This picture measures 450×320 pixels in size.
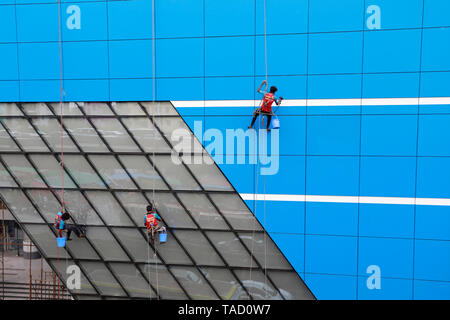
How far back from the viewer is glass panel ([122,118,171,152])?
888cm

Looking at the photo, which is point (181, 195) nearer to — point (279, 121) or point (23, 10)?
point (279, 121)

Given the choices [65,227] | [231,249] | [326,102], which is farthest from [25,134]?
[326,102]

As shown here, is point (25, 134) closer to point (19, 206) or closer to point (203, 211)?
point (19, 206)

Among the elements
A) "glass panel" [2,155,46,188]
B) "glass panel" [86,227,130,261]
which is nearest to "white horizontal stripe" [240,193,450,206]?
"glass panel" [86,227,130,261]

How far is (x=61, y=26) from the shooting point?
8758mm

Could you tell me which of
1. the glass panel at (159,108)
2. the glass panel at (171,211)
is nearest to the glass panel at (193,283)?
the glass panel at (171,211)

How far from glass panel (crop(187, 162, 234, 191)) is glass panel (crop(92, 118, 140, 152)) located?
2.00 meters

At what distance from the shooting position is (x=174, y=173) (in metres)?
8.92

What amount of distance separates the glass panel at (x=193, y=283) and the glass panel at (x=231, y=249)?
110 cm

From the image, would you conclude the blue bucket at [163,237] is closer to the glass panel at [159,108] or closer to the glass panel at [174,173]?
the glass panel at [174,173]

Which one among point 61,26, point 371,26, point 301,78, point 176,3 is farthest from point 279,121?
point 61,26

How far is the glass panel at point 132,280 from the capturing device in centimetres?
938

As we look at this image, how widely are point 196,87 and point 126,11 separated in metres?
3.08

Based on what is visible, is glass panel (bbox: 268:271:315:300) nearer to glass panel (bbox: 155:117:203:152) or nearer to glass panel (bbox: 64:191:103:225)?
glass panel (bbox: 155:117:203:152)
